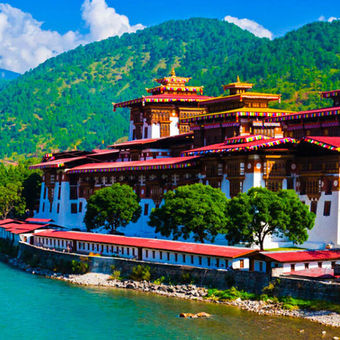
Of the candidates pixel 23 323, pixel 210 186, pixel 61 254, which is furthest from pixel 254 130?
pixel 23 323

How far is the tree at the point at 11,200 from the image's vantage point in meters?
108

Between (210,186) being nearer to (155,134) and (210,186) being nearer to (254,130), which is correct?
(254,130)

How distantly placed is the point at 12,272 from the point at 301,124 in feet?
103

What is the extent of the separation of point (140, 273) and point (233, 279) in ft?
31.5

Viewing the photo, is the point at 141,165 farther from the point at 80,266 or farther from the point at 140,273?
the point at 140,273

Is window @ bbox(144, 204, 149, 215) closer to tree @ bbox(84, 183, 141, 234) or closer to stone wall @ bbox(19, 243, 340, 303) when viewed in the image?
tree @ bbox(84, 183, 141, 234)

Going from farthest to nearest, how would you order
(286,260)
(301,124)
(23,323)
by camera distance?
(301,124)
(286,260)
(23,323)

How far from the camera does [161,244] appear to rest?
68125 millimetres

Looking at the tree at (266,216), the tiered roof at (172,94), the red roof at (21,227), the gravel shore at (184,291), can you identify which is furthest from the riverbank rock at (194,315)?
the tiered roof at (172,94)

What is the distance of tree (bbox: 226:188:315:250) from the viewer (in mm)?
63875

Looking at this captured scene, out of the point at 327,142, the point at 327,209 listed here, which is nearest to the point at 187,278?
the point at 327,209

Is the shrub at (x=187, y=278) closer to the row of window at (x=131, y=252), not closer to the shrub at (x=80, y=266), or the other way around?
the row of window at (x=131, y=252)

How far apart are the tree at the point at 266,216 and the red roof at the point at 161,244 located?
7.31ft

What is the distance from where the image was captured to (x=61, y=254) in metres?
74.8
